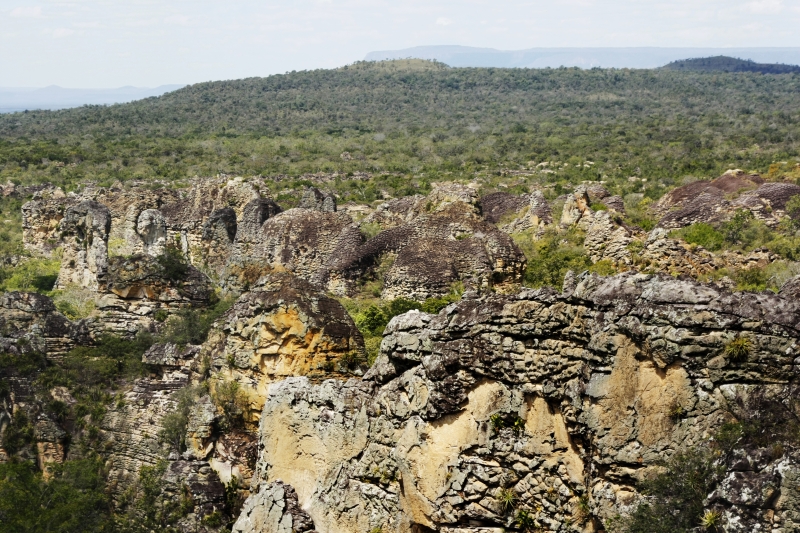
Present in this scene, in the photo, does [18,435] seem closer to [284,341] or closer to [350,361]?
[284,341]

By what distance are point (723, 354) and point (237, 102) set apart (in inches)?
5506

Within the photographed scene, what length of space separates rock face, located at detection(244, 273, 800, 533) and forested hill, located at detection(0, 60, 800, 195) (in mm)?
37810

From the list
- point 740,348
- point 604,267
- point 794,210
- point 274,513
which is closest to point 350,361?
point 274,513

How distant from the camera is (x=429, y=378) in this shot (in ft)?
37.3

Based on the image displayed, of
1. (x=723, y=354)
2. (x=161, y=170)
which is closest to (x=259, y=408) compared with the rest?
(x=723, y=354)

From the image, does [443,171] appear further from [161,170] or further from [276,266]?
[276,266]

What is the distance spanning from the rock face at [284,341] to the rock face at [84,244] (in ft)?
43.3

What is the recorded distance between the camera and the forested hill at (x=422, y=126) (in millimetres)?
65375

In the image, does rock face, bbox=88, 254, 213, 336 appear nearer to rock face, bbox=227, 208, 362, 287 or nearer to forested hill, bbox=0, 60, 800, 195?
rock face, bbox=227, 208, 362, 287

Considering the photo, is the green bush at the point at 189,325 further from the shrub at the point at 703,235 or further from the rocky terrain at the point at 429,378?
the shrub at the point at 703,235

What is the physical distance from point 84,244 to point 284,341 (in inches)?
666

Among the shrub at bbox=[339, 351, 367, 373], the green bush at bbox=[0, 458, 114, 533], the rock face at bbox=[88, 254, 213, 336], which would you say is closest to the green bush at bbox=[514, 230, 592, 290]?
the shrub at bbox=[339, 351, 367, 373]

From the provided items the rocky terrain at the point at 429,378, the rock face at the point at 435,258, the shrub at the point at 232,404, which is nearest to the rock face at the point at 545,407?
the rocky terrain at the point at 429,378

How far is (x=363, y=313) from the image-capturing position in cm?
2166
